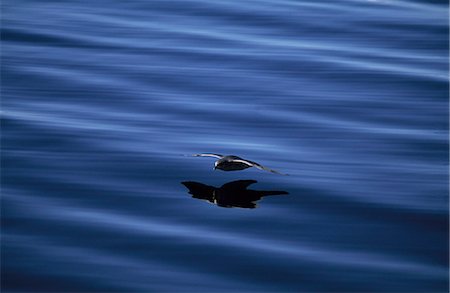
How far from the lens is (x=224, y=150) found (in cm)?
1235

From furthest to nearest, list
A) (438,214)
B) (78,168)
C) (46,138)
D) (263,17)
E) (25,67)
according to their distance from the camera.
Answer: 1. (263,17)
2. (25,67)
3. (46,138)
4. (78,168)
5. (438,214)

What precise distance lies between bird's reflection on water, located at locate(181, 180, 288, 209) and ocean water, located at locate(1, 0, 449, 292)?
3cm

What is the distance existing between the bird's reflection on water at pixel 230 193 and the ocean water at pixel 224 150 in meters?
0.03

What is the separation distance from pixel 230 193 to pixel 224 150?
1.45 m

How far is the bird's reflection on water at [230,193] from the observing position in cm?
1080

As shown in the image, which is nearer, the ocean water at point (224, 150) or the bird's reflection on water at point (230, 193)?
the ocean water at point (224, 150)

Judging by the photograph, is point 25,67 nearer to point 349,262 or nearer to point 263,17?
point 263,17

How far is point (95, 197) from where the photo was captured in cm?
1091

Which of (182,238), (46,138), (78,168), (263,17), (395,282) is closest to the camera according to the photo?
(395,282)

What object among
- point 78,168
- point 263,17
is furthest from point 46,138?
point 263,17

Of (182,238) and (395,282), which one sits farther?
(182,238)

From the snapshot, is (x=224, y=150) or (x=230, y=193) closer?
(x=230, y=193)

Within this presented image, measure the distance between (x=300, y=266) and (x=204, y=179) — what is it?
→ 7.70 ft

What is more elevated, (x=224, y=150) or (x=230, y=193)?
(x=224, y=150)
